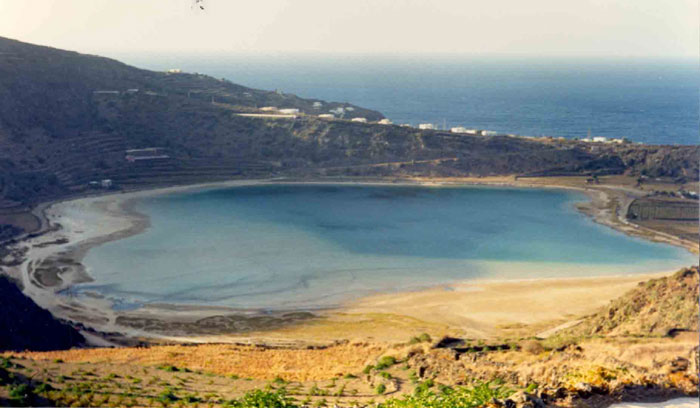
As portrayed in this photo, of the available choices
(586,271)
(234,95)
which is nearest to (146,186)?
(234,95)

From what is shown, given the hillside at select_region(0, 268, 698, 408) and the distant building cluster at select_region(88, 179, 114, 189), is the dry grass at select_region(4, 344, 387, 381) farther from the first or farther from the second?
the distant building cluster at select_region(88, 179, 114, 189)

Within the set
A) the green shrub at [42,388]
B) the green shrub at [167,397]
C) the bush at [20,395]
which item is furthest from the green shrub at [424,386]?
the bush at [20,395]

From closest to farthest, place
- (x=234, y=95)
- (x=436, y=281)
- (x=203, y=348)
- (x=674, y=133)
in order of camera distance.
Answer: (x=203, y=348) < (x=436, y=281) < (x=234, y=95) < (x=674, y=133)

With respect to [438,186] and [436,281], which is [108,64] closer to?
[438,186]

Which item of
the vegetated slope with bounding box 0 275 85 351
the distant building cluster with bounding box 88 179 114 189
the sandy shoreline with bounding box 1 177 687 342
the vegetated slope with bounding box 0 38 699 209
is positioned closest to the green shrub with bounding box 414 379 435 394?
the sandy shoreline with bounding box 1 177 687 342

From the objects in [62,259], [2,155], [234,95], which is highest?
[234,95]

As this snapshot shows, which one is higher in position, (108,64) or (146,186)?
(108,64)

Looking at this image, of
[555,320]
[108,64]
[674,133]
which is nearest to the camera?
[555,320]

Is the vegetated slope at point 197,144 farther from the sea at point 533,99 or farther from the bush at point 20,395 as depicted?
the bush at point 20,395
